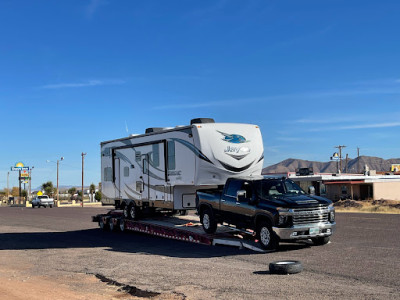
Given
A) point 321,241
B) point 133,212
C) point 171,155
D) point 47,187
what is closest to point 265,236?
point 321,241

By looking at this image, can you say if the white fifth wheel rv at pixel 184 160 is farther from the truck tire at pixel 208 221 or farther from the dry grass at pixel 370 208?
the dry grass at pixel 370 208

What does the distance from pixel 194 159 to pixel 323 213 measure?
4862mm

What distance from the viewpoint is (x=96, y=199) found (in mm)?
93312

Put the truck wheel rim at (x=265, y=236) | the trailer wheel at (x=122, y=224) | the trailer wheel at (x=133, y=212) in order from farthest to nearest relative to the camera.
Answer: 1. the trailer wheel at (x=122, y=224)
2. the trailer wheel at (x=133, y=212)
3. the truck wheel rim at (x=265, y=236)

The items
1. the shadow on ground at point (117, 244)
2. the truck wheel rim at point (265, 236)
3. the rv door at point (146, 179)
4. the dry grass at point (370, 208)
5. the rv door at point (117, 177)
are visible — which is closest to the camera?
the truck wheel rim at point (265, 236)

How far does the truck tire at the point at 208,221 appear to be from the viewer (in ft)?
54.0

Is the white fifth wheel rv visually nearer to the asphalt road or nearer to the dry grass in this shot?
the asphalt road

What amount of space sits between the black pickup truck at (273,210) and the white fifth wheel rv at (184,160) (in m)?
0.97

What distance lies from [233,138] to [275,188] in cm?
303

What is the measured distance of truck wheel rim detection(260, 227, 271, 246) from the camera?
546 inches

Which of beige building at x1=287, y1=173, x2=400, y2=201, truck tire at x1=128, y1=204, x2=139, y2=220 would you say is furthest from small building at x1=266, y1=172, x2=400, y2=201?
truck tire at x1=128, y1=204, x2=139, y2=220

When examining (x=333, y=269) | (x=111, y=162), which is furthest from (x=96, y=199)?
(x=333, y=269)

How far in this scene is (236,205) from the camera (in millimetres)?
15320

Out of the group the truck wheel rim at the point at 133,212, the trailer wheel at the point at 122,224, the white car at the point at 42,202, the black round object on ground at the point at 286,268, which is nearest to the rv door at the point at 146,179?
the truck wheel rim at the point at 133,212
